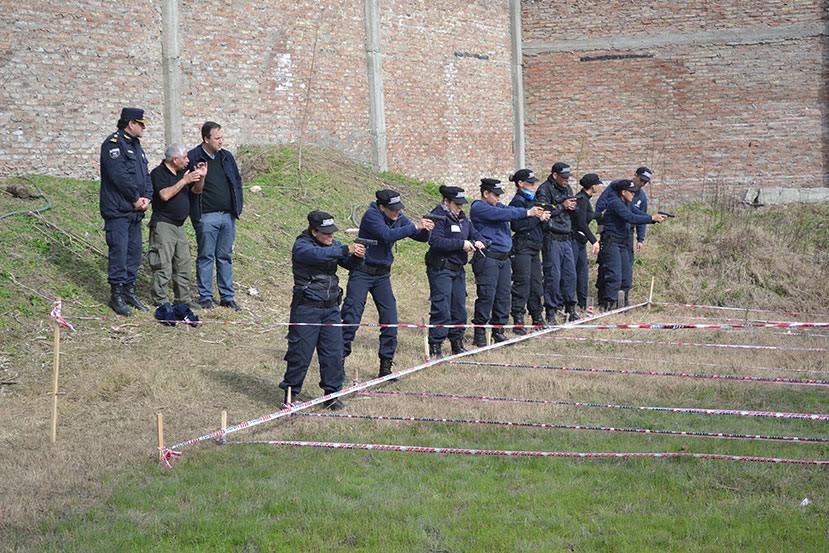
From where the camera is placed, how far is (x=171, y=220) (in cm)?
1133

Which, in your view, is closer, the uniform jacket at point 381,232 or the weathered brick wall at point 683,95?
the uniform jacket at point 381,232

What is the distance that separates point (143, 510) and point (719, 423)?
438cm

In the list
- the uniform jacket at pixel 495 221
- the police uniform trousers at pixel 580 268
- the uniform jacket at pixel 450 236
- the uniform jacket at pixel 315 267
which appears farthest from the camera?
the police uniform trousers at pixel 580 268

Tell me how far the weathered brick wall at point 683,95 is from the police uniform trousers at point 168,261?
1432cm

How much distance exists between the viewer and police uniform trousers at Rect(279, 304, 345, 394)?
8.52 m

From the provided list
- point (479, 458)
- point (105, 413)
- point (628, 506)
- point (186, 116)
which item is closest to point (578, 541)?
point (628, 506)

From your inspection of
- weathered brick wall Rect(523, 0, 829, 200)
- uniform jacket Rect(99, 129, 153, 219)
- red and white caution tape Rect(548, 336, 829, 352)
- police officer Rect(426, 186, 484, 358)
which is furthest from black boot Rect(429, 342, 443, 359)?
weathered brick wall Rect(523, 0, 829, 200)

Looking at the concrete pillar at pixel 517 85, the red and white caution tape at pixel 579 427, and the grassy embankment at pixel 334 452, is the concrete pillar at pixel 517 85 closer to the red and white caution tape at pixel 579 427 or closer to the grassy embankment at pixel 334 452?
the grassy embankment at pixel 334 452

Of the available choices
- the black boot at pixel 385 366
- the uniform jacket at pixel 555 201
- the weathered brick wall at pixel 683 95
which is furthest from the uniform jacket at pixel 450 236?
the weathered brick wall at pixel 683 95

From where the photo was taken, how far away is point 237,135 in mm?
18047

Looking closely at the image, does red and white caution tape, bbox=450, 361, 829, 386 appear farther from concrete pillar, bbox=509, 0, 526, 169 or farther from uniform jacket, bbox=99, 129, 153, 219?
concrete pillar, bbox=509, 0, 526, 169

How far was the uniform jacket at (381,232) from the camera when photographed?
9.59m

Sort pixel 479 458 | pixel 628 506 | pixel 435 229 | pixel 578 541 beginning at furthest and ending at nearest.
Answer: pixel 435 229
pixel 479 458
pixel 628 506
pixel 578 541

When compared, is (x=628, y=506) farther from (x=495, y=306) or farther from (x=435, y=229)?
(x=495, y=306)
